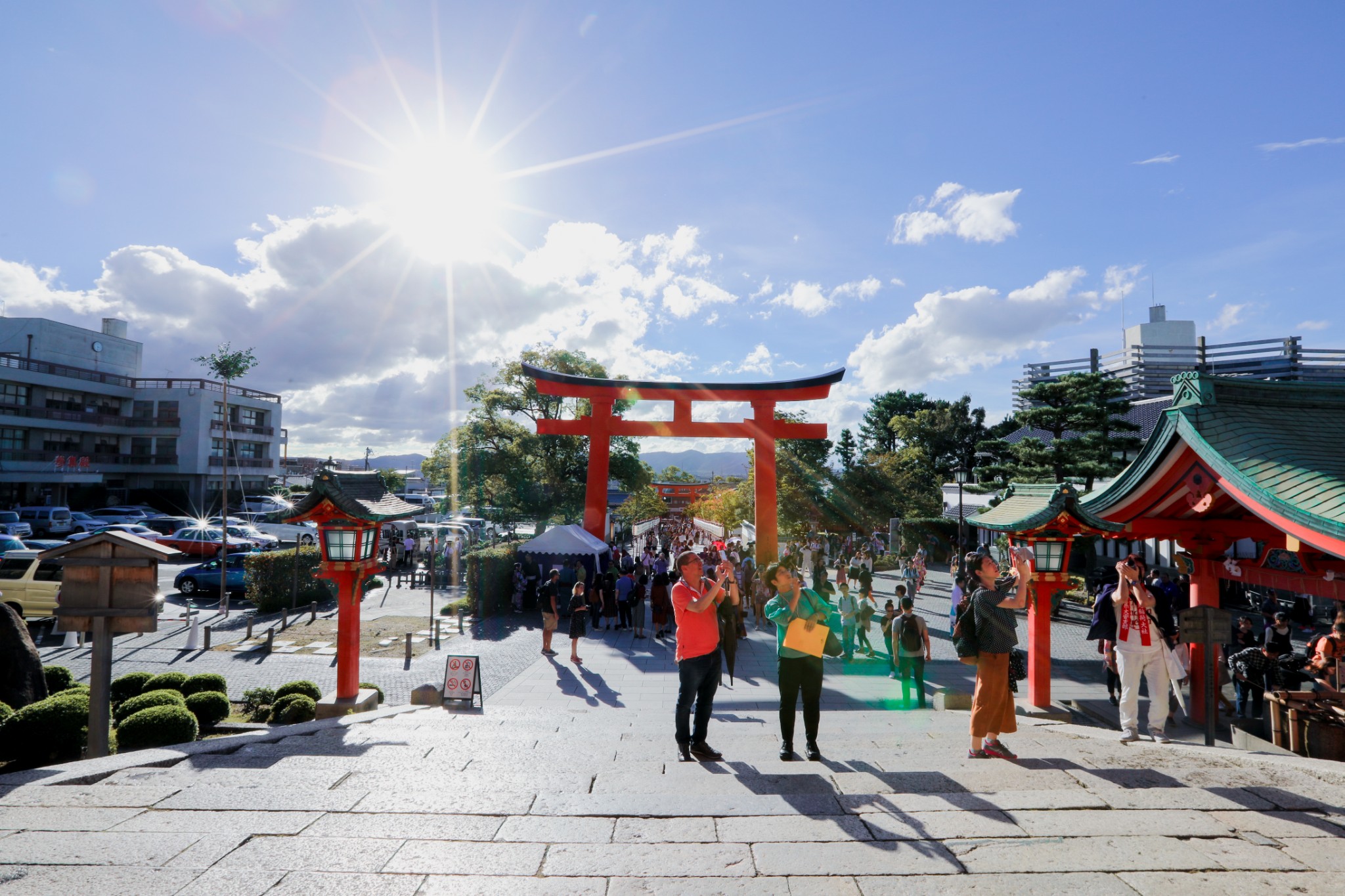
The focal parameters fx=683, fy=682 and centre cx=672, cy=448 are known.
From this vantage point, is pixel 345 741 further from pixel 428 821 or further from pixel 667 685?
pixel 667 685

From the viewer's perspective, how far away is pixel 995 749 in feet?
17.6

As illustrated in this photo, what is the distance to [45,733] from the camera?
6.07 metres

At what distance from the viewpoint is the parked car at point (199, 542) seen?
81.1ft

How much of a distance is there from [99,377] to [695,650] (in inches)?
1945

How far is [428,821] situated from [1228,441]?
7380 millimetres

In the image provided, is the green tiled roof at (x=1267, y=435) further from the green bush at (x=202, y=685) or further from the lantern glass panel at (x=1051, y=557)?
the green bush at (x=202, y=685)

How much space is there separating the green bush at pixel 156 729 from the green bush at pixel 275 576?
1143 centimetres

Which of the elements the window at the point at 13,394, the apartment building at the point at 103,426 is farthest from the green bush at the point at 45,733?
the window at the point at 13,394

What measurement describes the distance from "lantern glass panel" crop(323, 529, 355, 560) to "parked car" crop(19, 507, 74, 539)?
30037 millimetres

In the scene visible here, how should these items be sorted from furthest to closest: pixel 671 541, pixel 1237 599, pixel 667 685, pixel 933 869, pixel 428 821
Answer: pixel 671 541, pixel 1237 599, pixel 667 685, pixel 428 821, pixel 933 869

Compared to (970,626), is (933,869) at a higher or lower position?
lower

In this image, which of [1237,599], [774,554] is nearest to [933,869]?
[774,554]

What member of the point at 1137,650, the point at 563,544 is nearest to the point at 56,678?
the point at 563,544

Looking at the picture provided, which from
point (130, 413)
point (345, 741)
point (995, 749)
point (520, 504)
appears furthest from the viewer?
point (130, 413)
